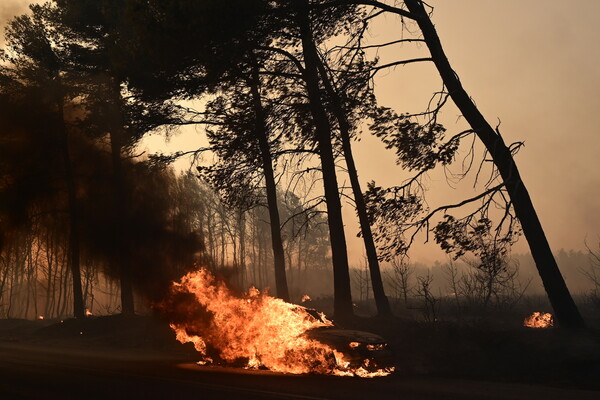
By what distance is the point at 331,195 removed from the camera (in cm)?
1841

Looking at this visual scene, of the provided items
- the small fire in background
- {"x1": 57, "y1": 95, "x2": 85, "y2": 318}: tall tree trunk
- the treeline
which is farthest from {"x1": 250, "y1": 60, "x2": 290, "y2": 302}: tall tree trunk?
{"x1": 57, "y1": 95, "x2": 85, "y2": 318}: tall tree trunk

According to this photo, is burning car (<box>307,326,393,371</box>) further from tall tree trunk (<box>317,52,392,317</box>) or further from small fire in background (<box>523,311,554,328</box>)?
small fire in background (<box>523,311,554,328</box>)

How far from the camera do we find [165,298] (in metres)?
14.8

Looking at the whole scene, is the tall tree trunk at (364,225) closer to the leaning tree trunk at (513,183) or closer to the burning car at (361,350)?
the leaning tree trunk at (513,183)

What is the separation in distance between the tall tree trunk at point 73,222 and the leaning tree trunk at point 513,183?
70.7ft

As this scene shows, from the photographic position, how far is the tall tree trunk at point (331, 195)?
1777 cm

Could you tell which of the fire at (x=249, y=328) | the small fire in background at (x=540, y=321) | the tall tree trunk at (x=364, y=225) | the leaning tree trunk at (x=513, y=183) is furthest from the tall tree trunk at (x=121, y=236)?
the small fire in background at (x=540, y=321)

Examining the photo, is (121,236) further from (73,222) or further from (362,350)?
(362,350)

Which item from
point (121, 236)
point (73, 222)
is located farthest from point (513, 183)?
point (73, 222)

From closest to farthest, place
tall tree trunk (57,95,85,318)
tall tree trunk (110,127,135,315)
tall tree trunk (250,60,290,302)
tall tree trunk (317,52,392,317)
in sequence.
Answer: tall tree trunk (250,60,290,302), tall tree trunk (317,52,392,317), tall tree trunk (110,127,135,315), tall tree trunk (57,95,85,318)

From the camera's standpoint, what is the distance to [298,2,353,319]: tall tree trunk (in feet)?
58.3

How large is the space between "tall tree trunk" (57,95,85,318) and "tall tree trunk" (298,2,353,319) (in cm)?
1692

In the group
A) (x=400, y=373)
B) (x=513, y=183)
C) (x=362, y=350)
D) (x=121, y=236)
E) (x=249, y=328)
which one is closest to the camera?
(x=362, y=350)

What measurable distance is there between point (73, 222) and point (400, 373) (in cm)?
2233
